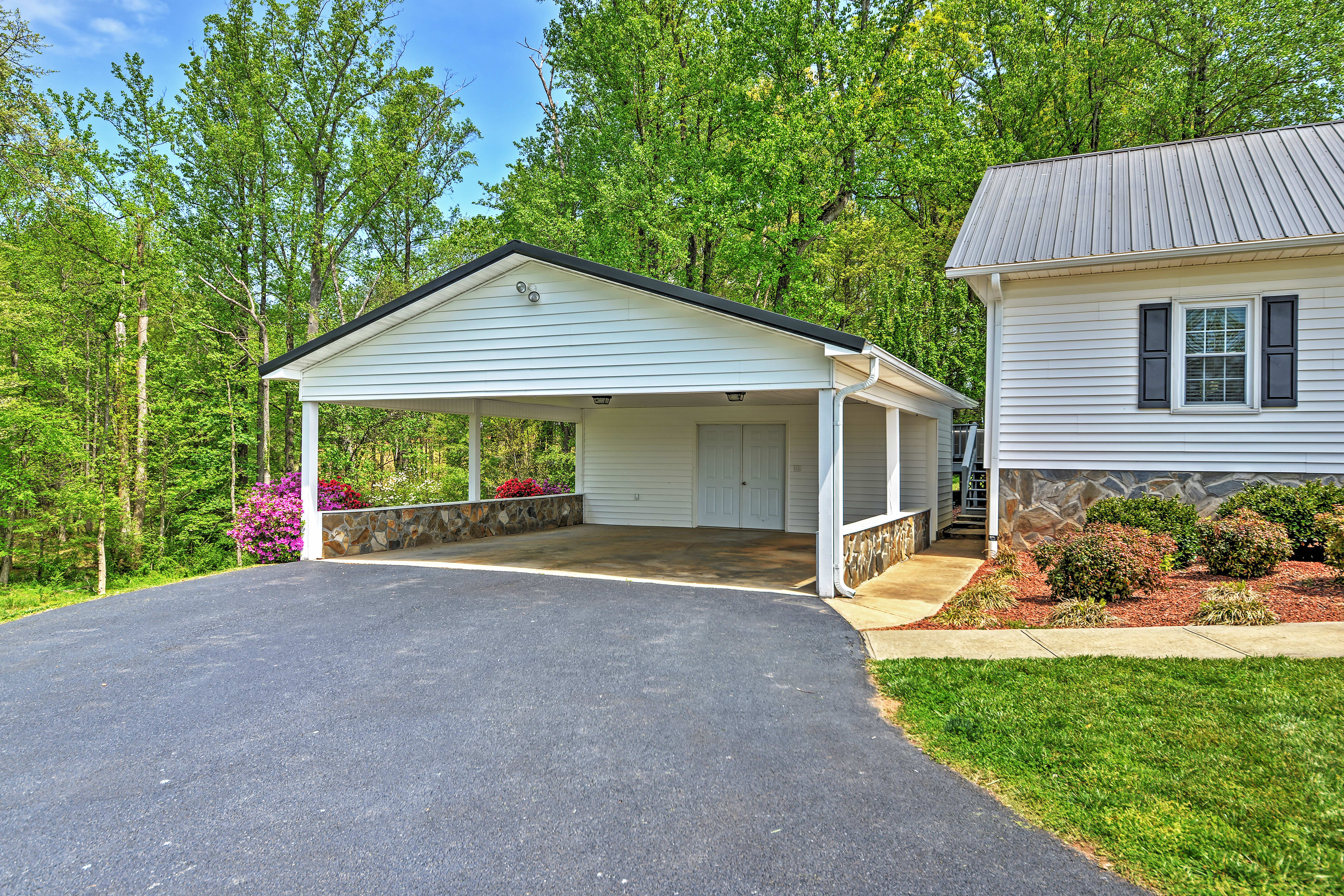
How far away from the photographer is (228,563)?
13500 millimetres

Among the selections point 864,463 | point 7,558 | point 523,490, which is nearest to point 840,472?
point 864,463

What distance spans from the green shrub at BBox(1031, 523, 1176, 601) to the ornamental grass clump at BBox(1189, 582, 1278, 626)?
1.78ft

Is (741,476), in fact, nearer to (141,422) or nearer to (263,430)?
(263,430)

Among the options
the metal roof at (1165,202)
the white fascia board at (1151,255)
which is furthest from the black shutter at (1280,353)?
the metal roof at (1165,202)

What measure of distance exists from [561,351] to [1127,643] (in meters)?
6.45

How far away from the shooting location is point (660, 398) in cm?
1233

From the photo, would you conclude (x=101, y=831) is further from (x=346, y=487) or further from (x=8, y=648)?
(x=346, y=487)

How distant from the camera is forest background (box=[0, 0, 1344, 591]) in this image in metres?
12.3

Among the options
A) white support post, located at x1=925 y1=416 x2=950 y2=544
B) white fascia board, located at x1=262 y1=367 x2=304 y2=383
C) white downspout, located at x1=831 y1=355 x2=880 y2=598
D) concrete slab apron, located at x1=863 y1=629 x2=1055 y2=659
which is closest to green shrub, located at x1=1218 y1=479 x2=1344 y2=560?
concrete slab apron, located at x1=863 y1=629 x2=1055 y2=659

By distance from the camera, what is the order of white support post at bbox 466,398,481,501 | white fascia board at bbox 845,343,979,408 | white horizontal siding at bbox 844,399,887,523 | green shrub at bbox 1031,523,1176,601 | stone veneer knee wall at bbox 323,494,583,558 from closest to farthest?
green shrub at bbox 1031,523,1176,601 → white fascia board at bbox 845,343,979,408 → stone veneer knee wall at bbox 323,494,583,558 → white support post at bbox 466,398,481,501 → white horizontal siding at bbox 844,399,887,523

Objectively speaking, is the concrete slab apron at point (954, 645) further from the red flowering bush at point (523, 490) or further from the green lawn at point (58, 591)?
the green lawn at point (58, 591)

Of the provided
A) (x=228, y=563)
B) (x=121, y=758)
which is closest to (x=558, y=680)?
(x=121, y=758)

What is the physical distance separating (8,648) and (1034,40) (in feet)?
75.4

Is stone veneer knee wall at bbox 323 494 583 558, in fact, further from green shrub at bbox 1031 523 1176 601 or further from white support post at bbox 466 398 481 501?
green shrub at bbox 1031 523 1176 601
